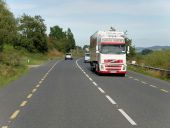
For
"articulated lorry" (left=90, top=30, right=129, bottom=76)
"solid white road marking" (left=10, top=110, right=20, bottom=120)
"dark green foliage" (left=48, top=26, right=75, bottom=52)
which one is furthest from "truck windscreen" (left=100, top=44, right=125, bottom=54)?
"dark green foliage" (left=48, top=26, right=75, bottom=52)

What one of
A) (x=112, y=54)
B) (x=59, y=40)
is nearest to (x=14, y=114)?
(x=112, y=54)

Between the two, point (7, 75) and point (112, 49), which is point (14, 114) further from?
point (112, 49)

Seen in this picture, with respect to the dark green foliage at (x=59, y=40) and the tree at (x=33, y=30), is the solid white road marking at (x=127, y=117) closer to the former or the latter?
the tree at (x=33, y=30)

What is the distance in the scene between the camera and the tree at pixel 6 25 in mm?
43400

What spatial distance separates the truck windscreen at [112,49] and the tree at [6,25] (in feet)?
44.5

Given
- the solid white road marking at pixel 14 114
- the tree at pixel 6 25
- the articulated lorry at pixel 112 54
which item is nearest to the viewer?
the solid white road marking at pixel 14 114

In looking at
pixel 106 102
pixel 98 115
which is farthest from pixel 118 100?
pixel 98 115

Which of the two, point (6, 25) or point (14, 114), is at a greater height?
point (6, 25)

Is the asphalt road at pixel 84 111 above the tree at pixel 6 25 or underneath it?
underneath

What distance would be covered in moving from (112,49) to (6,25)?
1450cm

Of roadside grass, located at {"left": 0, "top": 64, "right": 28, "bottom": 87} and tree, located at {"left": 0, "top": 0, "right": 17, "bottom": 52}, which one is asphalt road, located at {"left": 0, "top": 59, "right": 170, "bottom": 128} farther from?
tree, located at {"left": 0, "top": 0, "right": 17, "bottom": 52}

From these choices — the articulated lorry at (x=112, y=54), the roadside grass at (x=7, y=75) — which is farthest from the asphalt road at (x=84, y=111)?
the articulated lorry at (x=112, y=54)

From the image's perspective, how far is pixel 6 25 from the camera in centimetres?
4362

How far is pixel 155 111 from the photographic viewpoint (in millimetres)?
12883
